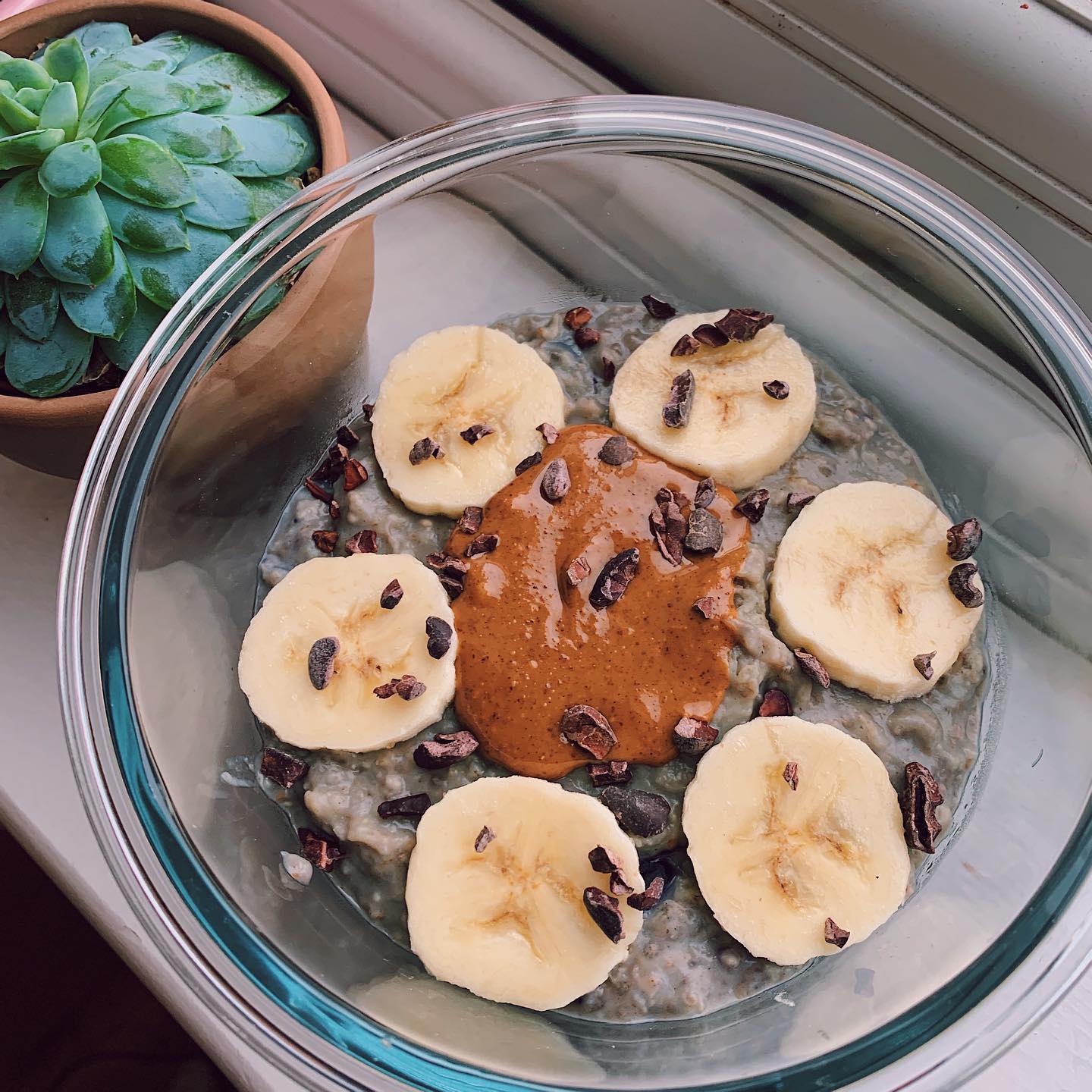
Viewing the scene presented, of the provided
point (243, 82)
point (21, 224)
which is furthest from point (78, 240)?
point (243, 82)

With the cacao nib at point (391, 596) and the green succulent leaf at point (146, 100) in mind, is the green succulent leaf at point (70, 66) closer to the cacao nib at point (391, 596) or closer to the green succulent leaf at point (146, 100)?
the green succulent leaf at point (146, 100)

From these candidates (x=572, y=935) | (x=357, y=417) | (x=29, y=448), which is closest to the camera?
(x=572, y=935)

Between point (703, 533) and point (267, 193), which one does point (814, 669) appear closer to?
point (703, 533)

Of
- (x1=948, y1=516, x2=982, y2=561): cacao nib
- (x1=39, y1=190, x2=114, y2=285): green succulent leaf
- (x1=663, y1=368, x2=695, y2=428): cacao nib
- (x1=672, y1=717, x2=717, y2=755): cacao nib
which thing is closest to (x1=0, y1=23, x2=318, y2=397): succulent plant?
(x1=39, y1=190, x2=114, y2=285): green succulent leaf

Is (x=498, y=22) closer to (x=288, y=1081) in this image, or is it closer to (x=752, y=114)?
(x=752, y=114)

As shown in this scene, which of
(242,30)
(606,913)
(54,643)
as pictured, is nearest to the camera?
(606,913)

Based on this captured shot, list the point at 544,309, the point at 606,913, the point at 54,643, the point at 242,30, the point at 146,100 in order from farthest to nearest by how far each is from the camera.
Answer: the point at 544,309, the point at 54,643, the point at 242,30, the point at 146,100, the point at 606,913

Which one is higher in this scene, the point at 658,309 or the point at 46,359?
the point at 658,309

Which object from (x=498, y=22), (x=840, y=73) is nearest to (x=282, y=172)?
(x=498, y=22)
